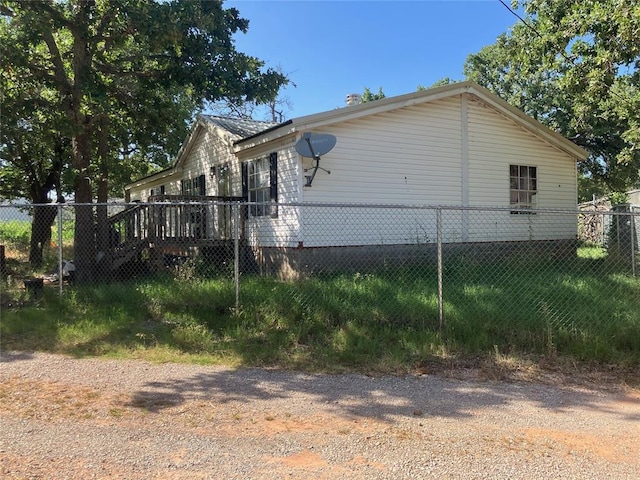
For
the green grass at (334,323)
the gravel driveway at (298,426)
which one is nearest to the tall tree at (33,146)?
the green grass at (334,323)

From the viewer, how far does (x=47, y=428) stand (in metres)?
3.62

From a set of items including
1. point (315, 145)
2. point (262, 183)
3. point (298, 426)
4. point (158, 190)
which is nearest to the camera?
point (298, 426)

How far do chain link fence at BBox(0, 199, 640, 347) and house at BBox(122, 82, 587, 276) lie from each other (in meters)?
0.06

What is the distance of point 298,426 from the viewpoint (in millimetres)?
3684

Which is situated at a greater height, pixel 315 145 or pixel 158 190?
pixel 158 190

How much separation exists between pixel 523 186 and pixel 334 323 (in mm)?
9176

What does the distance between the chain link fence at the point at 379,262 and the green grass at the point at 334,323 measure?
39 millimetres

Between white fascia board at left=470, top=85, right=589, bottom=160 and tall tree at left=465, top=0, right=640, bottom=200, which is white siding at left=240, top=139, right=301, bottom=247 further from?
tall tree at left=465, top=0, right=640, bottom=200

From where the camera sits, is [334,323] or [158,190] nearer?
[334,323]

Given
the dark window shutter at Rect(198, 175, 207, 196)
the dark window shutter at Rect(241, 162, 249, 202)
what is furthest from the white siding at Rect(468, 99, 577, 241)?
the dark window shutter at Rect(198, 175, 207, 196)

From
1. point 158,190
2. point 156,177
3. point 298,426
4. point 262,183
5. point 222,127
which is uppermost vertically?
point 222,127

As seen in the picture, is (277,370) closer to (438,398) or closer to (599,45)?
(438,398)

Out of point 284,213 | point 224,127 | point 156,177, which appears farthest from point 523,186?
point 156,177

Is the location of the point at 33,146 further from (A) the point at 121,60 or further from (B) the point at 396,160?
(B) the point at 396,160
